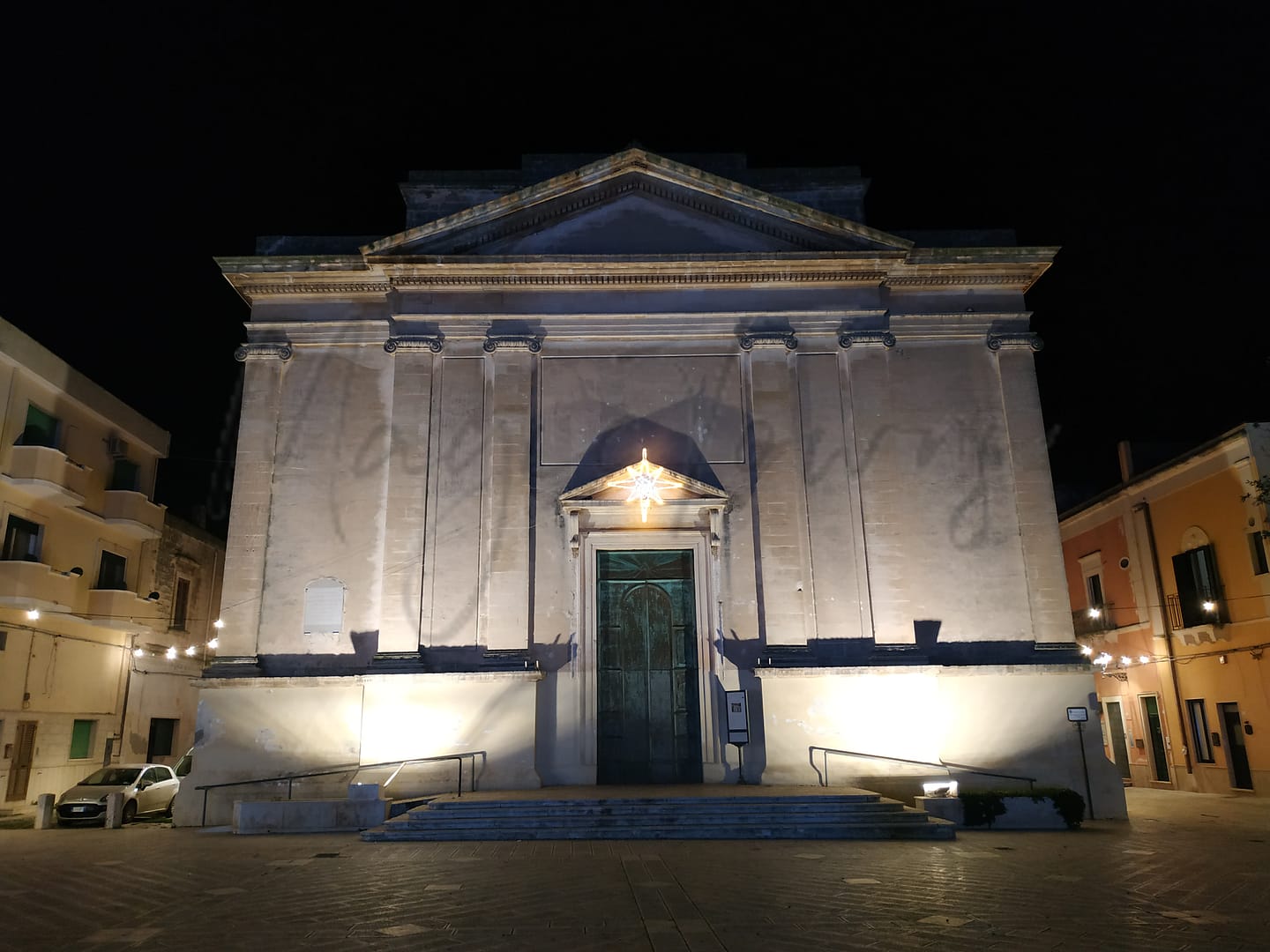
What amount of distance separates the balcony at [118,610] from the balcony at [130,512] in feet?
5.60

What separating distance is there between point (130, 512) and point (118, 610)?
2.63m

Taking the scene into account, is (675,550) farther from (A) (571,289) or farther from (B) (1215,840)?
(B) (1215,840)

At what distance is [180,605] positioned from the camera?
27547 millimetres

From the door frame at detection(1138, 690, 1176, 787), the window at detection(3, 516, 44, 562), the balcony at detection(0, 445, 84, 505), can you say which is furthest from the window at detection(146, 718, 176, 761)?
the door frame at detection(1138, 690, 1176, 787)

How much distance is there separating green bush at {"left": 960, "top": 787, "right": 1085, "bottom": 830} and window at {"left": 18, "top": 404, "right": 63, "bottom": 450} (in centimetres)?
2111

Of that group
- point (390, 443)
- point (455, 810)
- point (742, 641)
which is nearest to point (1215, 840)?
point (742, 641)

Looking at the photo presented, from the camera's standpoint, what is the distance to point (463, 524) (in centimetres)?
1628

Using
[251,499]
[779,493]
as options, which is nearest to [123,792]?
[251,499]

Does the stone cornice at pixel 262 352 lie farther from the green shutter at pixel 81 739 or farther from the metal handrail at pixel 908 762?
the metal handrail at pixel 908 762

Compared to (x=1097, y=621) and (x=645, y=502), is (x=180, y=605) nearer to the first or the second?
(x=645, y=502)

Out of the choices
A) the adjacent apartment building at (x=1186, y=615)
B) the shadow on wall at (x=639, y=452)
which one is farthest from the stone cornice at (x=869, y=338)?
the adjacent apartment building at (x=1186, y=615)

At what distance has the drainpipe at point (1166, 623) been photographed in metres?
23.4

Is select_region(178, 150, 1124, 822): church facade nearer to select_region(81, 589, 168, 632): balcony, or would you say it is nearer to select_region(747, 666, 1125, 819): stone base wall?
select_region(747, 666, 1125, 819): stone base wall

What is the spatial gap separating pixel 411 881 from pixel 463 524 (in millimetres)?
8246
